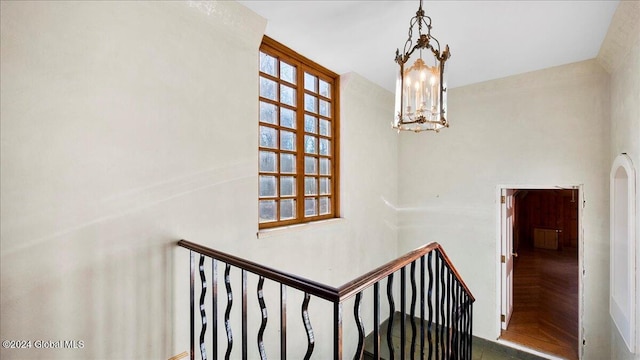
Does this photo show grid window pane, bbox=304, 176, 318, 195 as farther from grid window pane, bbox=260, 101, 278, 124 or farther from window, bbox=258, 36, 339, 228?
grid window pane, bbox=260, 101, 278, 124

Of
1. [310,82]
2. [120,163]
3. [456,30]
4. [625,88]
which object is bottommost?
[120,163]

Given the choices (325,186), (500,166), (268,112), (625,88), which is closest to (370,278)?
(268,112)

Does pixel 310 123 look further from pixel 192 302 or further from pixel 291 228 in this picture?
pixel 192 302

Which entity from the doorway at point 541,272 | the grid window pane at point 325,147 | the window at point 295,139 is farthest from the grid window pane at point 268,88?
the doorway at point 541,272

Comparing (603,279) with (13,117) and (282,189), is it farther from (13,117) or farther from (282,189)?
(13,117)

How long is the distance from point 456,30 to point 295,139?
1796mm

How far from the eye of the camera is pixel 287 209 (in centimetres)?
280

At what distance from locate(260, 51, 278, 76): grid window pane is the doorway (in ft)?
10.7

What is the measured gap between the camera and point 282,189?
2719mm

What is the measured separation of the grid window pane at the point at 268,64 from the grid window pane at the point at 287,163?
79 centimetres

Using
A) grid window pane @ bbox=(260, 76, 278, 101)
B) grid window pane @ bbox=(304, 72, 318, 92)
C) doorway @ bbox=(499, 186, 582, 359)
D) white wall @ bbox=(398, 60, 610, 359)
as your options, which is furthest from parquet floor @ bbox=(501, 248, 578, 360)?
grid window pane @ bbox=(260, 76, 278, 101)

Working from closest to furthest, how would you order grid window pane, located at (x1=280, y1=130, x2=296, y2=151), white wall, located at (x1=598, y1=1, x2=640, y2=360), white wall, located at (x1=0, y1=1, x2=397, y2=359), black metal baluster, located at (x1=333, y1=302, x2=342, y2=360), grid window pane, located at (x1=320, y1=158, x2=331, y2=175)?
black metal baluster, located at (x1=333, y1=302, x2=342, y2=360) → white wall, located at (x1=0, y1=1, x2=397, y2=359) → white wall, located at (x1=598, y1=1, x2=640, y2=360) → grid window pane, located at (x1=280, y1=130, x2=296, y2=151) → grid window pane, located at (x1=320, y1=158, x2=331, y2=175)

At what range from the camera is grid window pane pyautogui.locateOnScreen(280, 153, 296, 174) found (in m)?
2.72

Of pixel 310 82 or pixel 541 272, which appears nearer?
pixel 310 82
